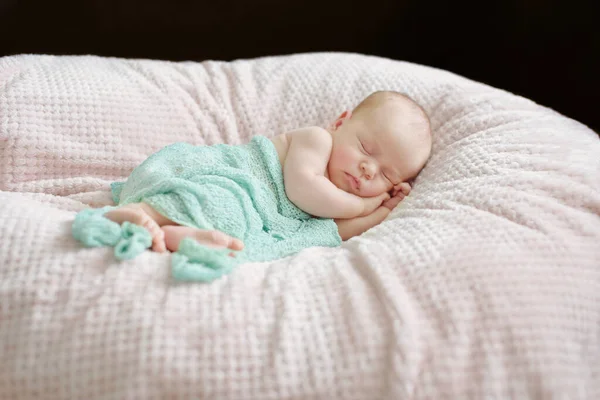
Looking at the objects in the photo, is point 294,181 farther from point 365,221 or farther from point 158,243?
point 158,243

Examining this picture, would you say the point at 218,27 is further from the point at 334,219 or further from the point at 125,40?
the point at 334,219

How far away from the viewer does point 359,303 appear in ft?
2.89

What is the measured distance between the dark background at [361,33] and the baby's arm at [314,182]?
803mm

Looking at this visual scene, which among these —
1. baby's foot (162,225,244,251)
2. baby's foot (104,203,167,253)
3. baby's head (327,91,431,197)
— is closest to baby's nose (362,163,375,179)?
baby's head (327,91,431,197)

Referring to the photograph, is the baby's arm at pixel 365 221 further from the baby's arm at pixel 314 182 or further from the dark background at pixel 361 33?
the dark background at pixel 361 33

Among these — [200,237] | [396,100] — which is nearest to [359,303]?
[200,237]

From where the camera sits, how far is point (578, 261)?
3.07 feet

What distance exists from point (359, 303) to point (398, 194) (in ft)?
1.70

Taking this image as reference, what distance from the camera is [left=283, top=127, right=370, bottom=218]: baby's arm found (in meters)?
1.24

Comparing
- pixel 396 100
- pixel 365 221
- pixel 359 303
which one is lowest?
pixel 365 221

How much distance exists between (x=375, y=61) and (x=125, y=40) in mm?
850

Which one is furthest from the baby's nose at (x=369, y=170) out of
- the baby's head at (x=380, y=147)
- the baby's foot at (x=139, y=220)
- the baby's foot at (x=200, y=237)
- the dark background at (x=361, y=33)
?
the dark background at (x=361, y=33)

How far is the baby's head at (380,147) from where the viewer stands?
1269 millimetres

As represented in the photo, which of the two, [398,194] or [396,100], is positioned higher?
[396,100]
